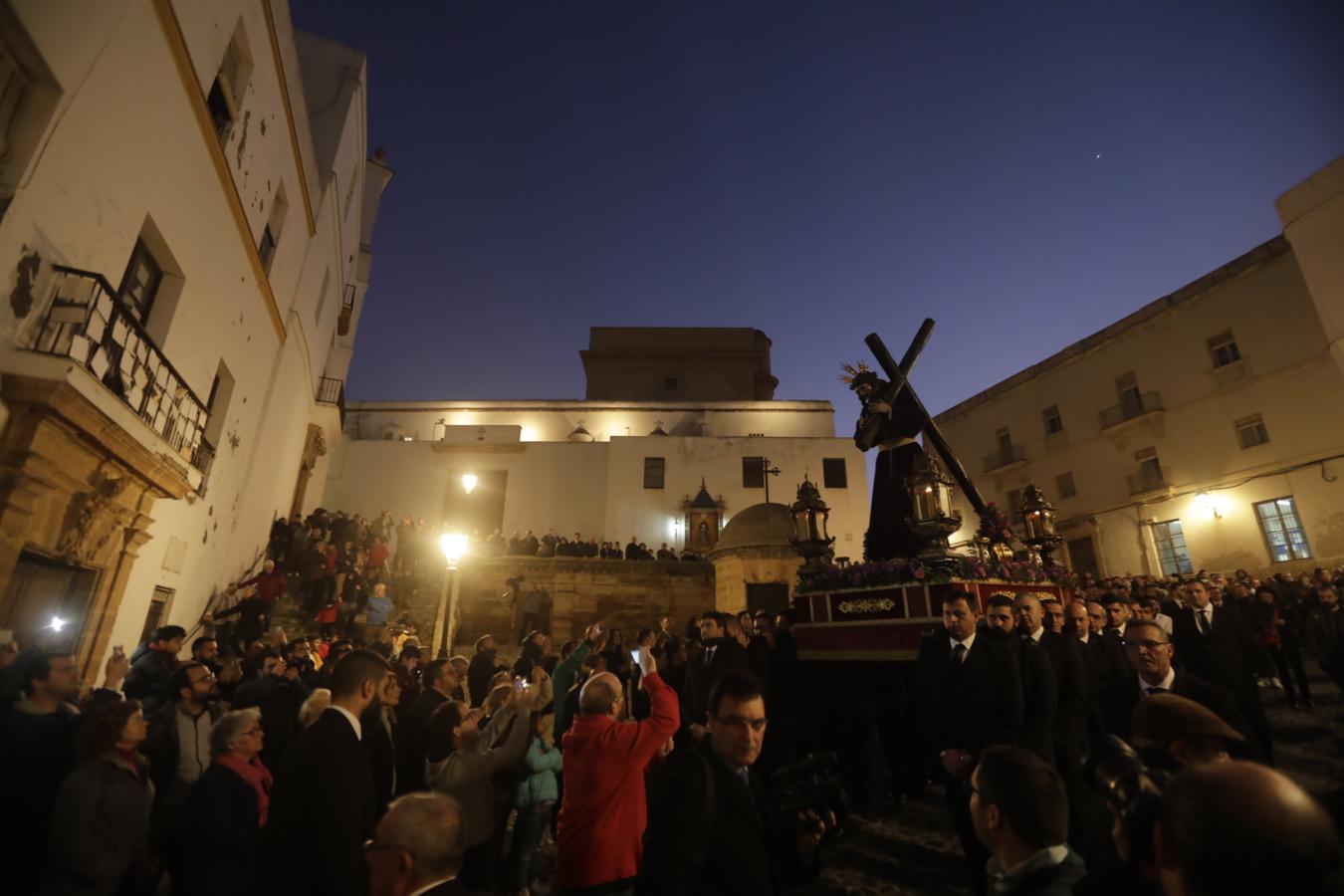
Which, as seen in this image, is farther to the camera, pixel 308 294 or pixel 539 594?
pixel 539 594

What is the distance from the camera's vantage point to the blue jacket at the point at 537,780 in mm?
4820

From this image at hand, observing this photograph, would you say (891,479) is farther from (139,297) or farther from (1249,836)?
(139,297)

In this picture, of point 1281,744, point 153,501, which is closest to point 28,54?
point 153,501

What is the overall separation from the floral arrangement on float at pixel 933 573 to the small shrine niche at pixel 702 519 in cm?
1854

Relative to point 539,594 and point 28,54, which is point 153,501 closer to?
point 28,54

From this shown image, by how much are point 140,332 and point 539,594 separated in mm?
12382

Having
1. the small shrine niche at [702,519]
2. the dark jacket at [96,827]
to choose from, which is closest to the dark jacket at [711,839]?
the dark jacket at [96,827]

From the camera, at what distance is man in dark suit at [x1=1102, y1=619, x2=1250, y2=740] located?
11.9 ft

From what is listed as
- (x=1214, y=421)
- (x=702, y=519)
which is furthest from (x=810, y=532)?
(x=1214, y=421)

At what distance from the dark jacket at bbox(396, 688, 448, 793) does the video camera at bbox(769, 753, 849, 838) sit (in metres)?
3.23

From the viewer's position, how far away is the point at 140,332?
22.2 ft

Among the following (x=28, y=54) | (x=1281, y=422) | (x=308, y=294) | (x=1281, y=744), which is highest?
(x=308, y=294)

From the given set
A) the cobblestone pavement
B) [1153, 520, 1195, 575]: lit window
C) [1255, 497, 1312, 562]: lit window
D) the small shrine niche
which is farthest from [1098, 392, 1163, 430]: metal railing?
the cobblestone pavement

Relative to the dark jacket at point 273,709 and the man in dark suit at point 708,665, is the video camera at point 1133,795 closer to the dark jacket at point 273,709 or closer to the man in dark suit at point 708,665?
the man in dark suit at point 708,665
